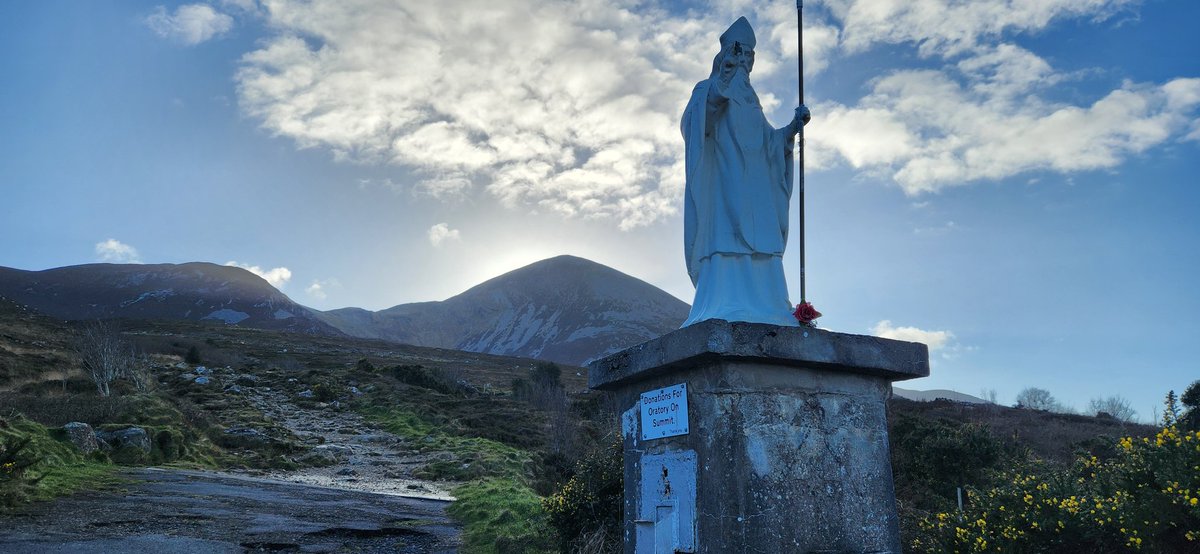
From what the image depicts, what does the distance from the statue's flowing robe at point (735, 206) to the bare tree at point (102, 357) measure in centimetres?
2862

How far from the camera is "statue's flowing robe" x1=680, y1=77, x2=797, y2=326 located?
16.2ft

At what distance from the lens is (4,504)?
9750mm

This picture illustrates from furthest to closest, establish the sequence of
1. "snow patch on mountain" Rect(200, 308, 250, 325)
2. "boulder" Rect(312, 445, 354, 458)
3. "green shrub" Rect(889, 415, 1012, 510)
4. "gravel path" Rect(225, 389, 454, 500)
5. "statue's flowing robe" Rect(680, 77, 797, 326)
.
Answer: "snow patch on mountain" Rect(200, 308, 250, 325)
"boulder" Rect(312, 445, 354, 458)
"gravel path" Rect(225, 389, 454, 500)
"green shrub" Rect(889, 415, 1012, 510)
"statue's flowing robe" Rect(680, 77, 797, 326)

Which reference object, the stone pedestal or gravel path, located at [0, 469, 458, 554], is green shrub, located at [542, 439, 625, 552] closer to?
gravel path, located at [0, 469, 458, 554]

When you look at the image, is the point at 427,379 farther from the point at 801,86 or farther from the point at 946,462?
the point at 801,86

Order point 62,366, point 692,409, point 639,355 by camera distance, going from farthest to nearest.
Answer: point 62,366
point 639,355
point 692,409

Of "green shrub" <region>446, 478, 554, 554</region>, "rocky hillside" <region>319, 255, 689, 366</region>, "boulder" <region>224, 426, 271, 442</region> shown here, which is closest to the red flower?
"green shrub" <region>446, 478, 554, 554</region>

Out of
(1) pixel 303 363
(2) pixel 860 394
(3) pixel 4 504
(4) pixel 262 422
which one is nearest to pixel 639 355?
(2) pixel 860 394

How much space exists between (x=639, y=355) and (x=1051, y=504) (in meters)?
3.24

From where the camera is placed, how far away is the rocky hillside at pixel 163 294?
104m

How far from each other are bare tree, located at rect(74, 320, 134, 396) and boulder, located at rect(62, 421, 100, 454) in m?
12.5

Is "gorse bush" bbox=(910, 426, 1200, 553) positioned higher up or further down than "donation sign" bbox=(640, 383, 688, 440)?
further down

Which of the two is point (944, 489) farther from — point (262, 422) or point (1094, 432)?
point (262, 422)

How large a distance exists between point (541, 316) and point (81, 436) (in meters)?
135
